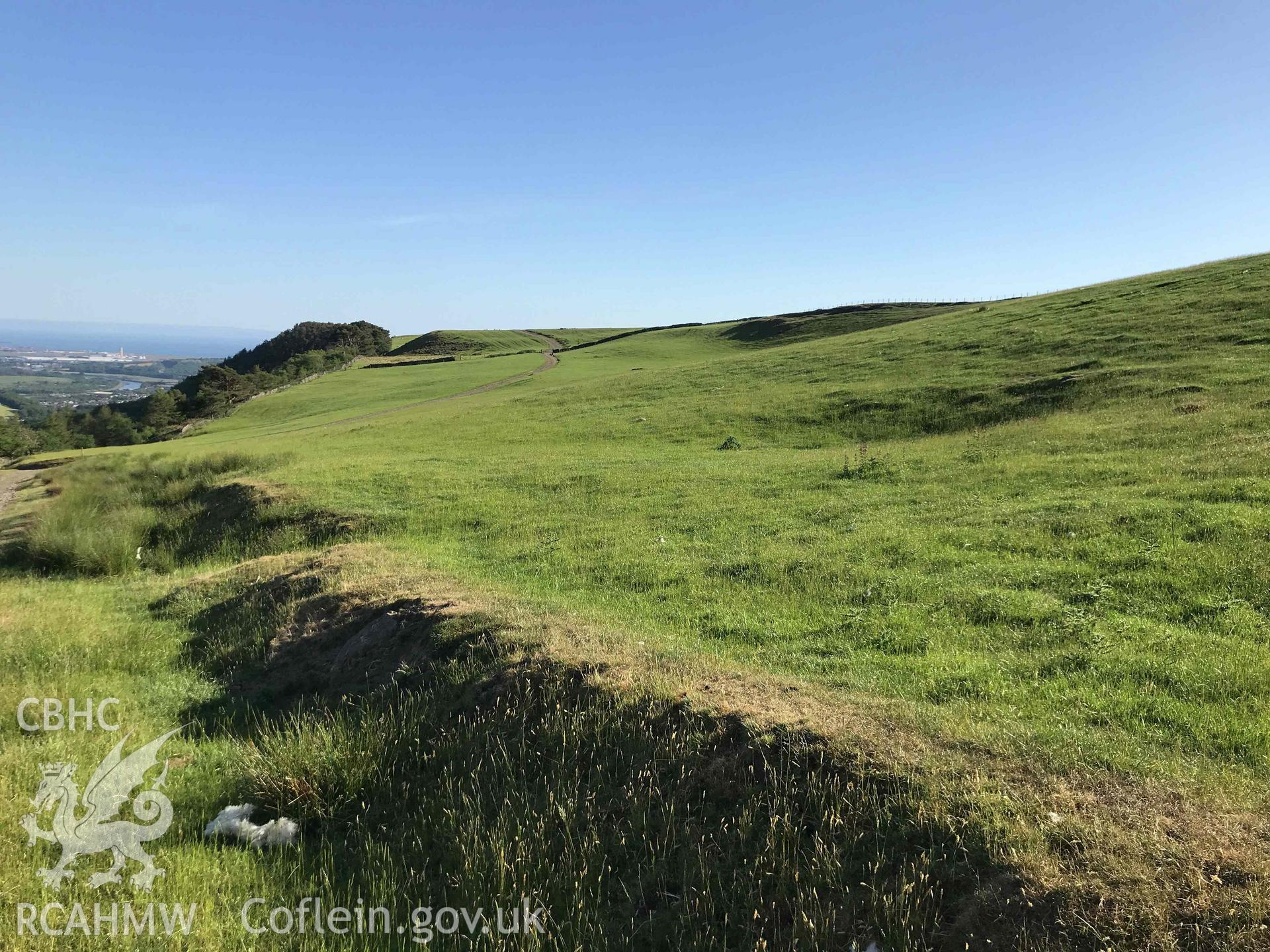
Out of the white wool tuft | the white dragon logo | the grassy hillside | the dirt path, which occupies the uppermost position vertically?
the grassy hillside

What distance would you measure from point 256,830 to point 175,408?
266 feet

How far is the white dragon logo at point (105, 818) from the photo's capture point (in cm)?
507

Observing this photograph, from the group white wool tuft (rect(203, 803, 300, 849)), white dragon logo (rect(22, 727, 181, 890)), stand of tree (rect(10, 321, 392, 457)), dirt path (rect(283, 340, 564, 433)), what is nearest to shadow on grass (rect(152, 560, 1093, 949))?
white wool tuft (rect(203, 803, 300, 849))

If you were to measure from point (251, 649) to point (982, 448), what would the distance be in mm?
17676

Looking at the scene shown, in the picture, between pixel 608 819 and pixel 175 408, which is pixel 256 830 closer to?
pixel 608 819

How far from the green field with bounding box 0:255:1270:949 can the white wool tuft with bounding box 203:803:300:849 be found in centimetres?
20

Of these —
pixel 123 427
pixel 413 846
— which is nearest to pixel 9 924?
pixel 413 846

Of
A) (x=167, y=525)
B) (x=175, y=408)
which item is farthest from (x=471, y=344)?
(x=167, y=525)

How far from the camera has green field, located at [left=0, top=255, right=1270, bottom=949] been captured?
4.36 m

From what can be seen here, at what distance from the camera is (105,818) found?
566cm

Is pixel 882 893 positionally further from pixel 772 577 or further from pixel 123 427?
pixel 123 427

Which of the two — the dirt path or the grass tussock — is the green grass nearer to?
the dirt path

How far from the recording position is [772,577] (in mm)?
10398

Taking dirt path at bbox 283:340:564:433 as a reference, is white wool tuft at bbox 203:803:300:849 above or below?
below
